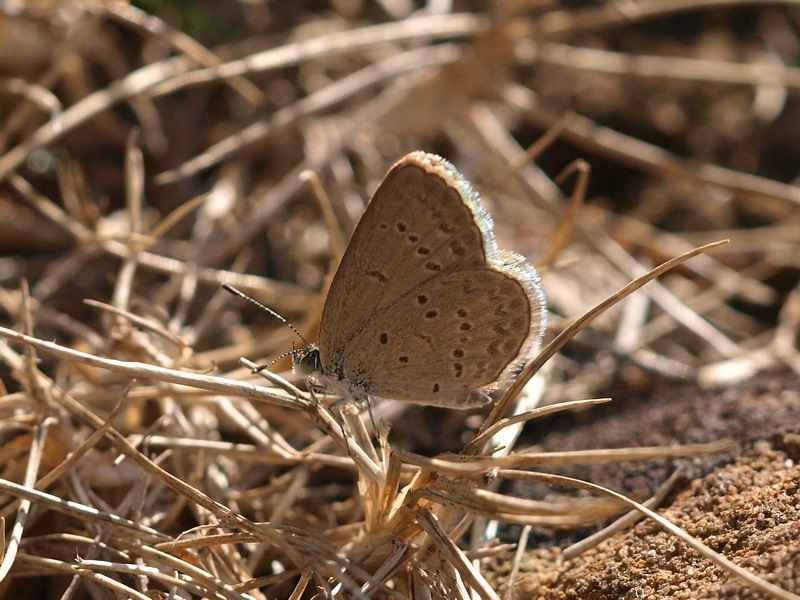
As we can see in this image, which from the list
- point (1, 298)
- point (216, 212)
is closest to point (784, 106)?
point (216, 212)

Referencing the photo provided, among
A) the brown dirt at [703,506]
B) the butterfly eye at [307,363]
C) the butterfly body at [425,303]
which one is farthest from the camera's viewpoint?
the butterfly eye at [307,363]

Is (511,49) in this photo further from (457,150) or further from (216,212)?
(216,212)

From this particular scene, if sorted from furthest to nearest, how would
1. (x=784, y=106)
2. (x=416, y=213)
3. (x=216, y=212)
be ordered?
1. (x=784, y=106)
2. (x=216, y=212)
3. (x=416, y=213)

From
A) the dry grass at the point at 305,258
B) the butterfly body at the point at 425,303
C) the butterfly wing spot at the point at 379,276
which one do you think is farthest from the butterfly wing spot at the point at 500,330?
the butterfly wing spot at the point at 379,276

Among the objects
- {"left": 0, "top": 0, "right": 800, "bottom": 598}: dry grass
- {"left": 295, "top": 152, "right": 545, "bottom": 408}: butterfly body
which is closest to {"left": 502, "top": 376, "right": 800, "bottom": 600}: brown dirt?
{"left": 0, "top": 0, "right": 800, "bottom": 598}: dry grass

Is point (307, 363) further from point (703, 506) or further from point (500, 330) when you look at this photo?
point (703, 506)

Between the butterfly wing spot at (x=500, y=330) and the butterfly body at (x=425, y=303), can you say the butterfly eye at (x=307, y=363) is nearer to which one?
the butterfly body at (x=425, y=303)
